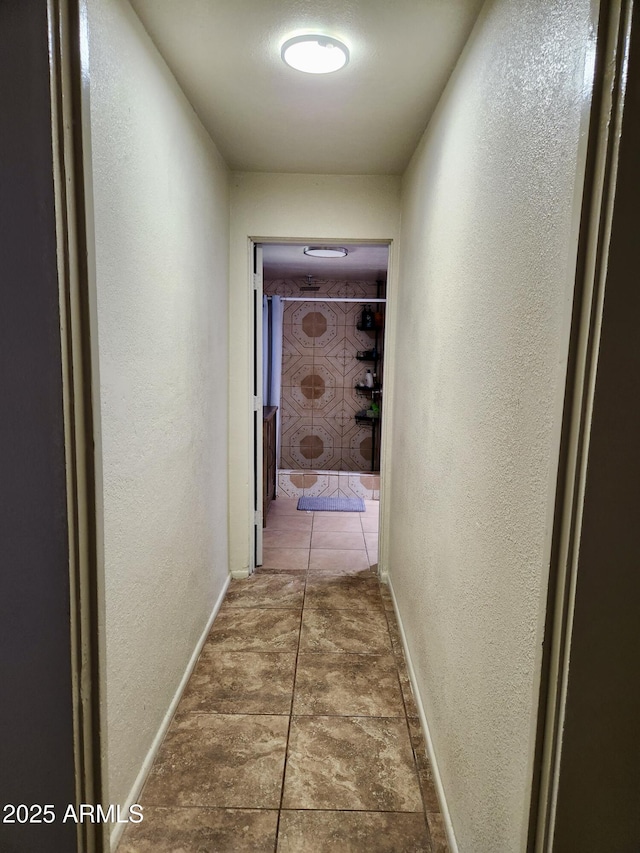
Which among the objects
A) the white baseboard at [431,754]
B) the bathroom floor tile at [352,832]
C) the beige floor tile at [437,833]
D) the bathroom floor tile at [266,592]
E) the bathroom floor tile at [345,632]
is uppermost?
the white baseboard at [431,754]

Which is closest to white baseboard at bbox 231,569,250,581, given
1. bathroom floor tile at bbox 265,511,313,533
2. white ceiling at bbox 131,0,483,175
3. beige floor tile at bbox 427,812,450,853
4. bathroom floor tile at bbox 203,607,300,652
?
bathroom floor tile at bbox 203,607,300,652

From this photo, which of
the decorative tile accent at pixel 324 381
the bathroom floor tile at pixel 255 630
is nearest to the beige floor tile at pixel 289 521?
the bathroom floor tile at pixel 255 630

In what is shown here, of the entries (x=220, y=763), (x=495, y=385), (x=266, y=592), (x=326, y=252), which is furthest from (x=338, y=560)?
(x=495, y=385)

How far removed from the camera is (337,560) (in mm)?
3701

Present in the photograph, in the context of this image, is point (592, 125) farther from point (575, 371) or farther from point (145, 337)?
point (145, 337)

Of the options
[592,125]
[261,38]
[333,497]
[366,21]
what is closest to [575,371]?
[592,125]

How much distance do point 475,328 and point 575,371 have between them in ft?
2.20

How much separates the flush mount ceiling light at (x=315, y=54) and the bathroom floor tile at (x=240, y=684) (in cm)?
231

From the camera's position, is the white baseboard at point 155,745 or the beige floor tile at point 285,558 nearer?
the white baseboard at point 155,745

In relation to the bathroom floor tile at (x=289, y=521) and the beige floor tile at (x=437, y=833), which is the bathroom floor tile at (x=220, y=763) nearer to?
the beige floor tile at (x=437, y=833)

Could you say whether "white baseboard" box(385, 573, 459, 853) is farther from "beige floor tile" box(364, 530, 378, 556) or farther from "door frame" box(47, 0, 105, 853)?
"beige floor tile" box(364, 530, 378, 556)

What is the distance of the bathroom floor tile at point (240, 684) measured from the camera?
2111 mm

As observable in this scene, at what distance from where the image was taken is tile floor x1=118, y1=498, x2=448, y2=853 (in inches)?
61.1

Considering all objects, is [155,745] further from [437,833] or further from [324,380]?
[324,380]
